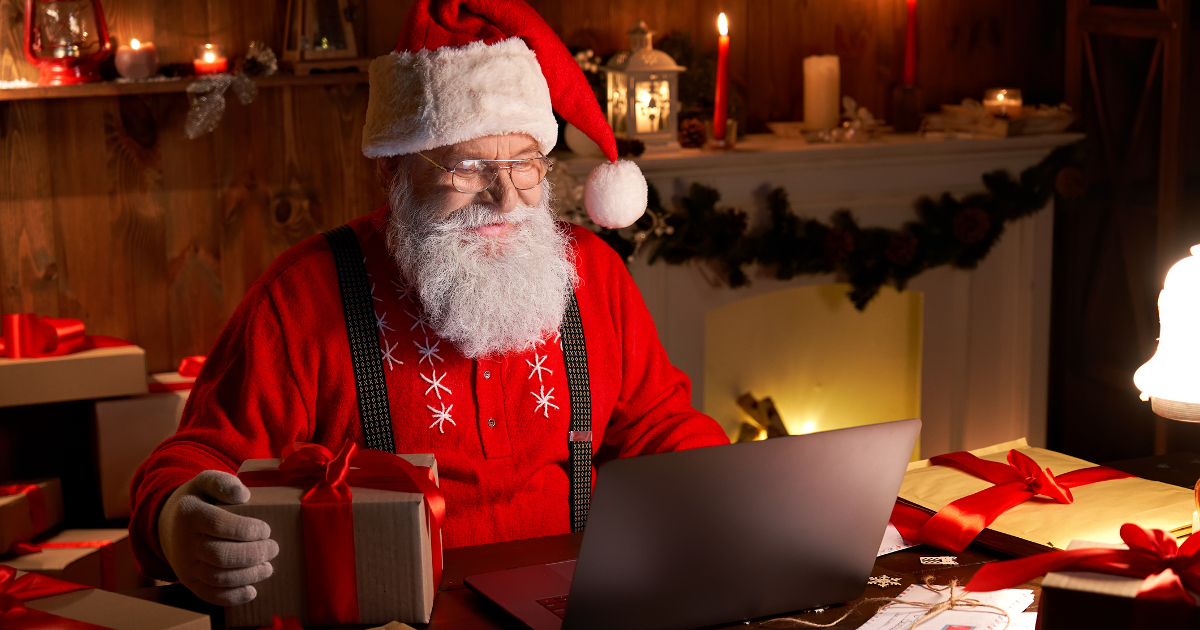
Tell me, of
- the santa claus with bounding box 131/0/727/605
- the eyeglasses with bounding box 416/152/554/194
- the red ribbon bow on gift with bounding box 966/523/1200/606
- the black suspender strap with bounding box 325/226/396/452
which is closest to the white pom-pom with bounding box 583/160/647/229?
the santa claus with bounding box 131/0/727/605

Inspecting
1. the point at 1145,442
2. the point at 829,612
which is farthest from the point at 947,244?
the point at 829,612

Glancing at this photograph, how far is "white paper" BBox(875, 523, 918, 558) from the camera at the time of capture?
48.9 inches

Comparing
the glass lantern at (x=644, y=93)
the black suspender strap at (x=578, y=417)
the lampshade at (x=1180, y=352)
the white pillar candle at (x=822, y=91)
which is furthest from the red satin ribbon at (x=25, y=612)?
the white pillar candle at (x=822, y=91)

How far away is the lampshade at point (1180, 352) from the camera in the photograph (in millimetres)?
1188

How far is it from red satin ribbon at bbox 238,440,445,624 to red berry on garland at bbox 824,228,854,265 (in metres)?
2.02

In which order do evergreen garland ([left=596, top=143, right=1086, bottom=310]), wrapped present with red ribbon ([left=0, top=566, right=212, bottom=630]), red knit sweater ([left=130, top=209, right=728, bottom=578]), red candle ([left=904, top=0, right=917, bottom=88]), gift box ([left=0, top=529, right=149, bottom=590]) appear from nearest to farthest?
wrapped present with red ribbon ([left=0, top=566, right=212, bottom=630]), red knit sweater ([left=130, top=209, right=728, bottom=578]), gift box ([left=0, top=529, right=149, bottom=590]), evergreen garland ([left=596, top=143, right=1086, bottom=310]), red candle ([left=904, top=0, right=917, bottom=88])

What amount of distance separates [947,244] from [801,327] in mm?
471

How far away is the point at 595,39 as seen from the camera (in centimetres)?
289

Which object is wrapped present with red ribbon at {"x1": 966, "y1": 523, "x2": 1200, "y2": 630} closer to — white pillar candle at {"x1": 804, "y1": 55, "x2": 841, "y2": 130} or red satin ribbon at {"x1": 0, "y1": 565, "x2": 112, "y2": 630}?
red satin ribbon at {"x1": 0, "y1": 565, "x2": 112, "y2": 630}

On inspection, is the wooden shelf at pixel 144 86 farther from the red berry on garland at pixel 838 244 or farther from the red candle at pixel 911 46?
the red candle at pixel 911 46

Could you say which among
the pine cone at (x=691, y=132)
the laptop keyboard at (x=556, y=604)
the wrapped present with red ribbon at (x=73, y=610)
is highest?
the pine cone at (x=691, y=132)

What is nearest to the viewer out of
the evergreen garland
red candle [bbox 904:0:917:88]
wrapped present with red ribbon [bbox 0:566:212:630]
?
wrapped present with red ribbon [bbox 0:566:212:630]

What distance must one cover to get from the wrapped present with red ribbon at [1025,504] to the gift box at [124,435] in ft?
5.73

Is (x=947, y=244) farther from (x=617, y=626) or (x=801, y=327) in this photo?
(x=617, y=626)
